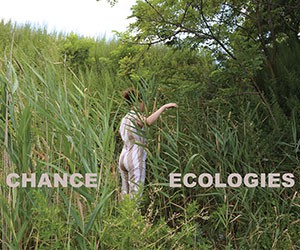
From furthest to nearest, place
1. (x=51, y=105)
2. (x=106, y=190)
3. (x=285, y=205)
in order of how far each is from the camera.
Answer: (x=285, y=205)
(x=51, y=105)
(x=106, y=190)

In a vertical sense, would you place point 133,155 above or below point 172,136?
below

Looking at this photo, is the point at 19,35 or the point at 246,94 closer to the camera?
the point at 246,94

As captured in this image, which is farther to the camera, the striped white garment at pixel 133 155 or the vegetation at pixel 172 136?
the striped white garment at pixel 133 155

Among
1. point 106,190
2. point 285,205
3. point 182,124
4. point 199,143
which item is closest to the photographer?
point 106,190

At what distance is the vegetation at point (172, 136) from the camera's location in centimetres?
237

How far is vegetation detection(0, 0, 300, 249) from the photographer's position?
237cm

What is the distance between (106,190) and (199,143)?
211 centimetres

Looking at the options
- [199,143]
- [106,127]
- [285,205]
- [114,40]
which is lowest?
[285,205]

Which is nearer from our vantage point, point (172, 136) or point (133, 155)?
point (133, 155)

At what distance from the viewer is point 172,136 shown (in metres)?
4.75

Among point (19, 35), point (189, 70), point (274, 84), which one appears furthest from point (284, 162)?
point (19, 35)

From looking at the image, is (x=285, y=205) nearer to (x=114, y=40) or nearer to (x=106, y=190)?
(x=106, y=190)

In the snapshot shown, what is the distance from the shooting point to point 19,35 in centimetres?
1064

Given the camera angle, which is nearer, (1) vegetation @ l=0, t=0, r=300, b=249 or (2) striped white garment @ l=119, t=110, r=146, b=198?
(1) vegetation @ l=0, t=0, r=300, b=249
